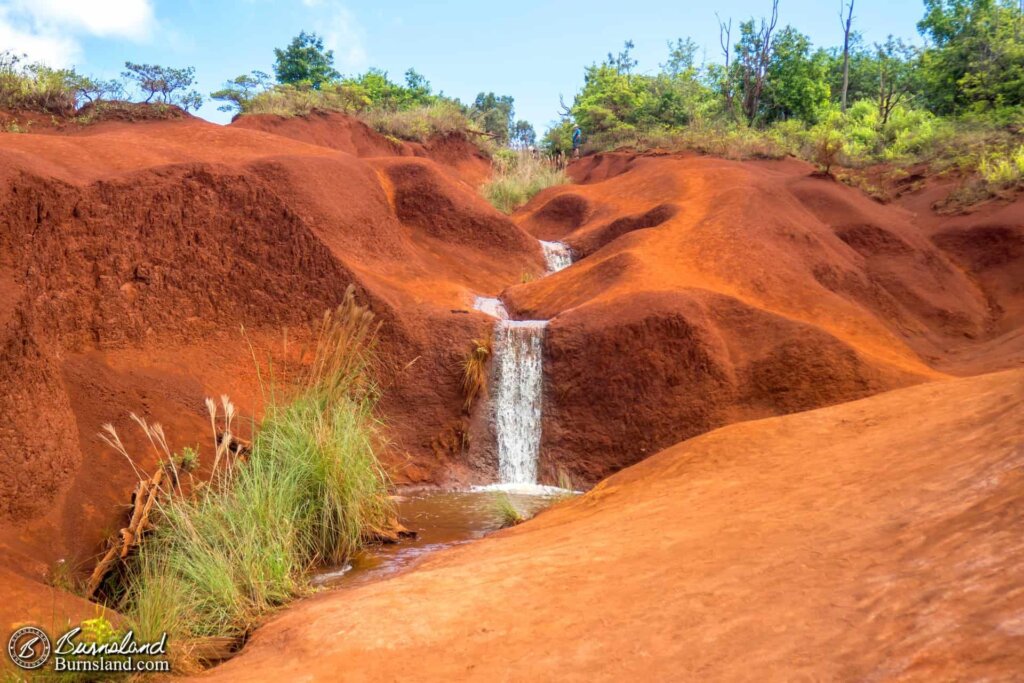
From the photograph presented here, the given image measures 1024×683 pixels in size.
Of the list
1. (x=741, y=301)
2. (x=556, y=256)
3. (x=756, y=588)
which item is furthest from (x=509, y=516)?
(x=556, y=256)

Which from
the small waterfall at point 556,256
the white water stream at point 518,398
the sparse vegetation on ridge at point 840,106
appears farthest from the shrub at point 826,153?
the white water stream at point 518,398

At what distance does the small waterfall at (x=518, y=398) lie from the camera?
9695 millimetres

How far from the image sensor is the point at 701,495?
5.06 meters

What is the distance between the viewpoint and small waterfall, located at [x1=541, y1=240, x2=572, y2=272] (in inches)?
577

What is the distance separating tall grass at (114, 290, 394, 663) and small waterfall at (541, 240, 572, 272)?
325 inches

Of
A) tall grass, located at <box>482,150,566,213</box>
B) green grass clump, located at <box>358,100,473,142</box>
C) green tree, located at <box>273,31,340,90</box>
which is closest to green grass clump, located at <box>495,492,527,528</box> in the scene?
tall grass, located at <box>482,150,566,213</box>

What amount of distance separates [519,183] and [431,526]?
14.1 metres

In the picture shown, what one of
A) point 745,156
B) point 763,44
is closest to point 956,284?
point 745,156

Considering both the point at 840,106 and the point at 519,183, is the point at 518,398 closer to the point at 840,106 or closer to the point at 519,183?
the point at 519,183

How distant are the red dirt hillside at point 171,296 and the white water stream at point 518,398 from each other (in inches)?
20.5

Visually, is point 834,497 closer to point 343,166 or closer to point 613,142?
point 343,166

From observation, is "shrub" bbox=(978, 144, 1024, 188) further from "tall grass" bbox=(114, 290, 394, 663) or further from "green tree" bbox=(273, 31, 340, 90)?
"green tree" bbox=(273, 31, 340, 90)

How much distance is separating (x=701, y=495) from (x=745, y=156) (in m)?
15.7

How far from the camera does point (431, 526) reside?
7.30 metres
